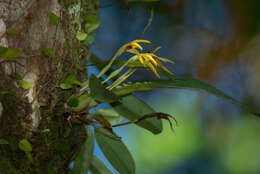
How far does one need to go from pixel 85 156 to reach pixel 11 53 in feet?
0.96

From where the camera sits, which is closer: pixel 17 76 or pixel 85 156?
pixel 17 76

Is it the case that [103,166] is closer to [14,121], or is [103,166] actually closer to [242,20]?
[14,121]

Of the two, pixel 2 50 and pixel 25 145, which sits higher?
pixel 2 50

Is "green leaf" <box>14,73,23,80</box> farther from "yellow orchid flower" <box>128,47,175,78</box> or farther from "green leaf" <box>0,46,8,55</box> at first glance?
"yellow orchid flower" <box>128,47,175,78</box>

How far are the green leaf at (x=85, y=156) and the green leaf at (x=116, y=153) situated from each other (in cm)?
2

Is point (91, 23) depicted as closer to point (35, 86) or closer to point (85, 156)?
point (35, 86)

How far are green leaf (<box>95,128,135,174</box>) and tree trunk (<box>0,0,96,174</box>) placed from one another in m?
0.09

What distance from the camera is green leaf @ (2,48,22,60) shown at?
1.63 ft

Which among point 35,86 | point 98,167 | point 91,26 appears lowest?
point 98,167

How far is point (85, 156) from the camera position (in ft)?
2.10

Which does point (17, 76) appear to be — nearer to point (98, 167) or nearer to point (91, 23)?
point (91, 23)

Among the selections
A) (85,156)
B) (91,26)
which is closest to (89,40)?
(91,26)

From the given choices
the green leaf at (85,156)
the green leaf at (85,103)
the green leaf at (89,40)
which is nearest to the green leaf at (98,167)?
the green leaf at (85,156)

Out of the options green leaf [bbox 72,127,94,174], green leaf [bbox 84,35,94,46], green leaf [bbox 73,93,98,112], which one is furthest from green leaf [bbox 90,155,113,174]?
green leaf [bbox 84,35,94,46]
